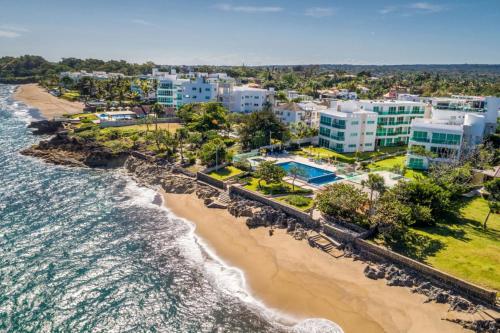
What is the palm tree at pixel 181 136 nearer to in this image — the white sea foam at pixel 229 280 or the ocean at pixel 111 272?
the ocean at pixel 111 272

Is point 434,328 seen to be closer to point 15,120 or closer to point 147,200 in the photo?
point 147,200

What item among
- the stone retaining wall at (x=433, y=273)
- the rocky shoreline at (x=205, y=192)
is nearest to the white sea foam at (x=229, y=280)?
the rocky shoreline at (x=205, y=192)

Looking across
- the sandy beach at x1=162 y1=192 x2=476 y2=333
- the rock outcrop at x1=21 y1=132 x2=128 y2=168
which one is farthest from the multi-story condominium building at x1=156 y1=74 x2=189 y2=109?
the sandy beach at x1=162 y1=192 x2=476 y2=333

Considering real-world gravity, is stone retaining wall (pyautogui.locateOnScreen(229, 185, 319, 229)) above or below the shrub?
below

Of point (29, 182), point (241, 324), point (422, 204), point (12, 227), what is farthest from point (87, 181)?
point (422, 204)

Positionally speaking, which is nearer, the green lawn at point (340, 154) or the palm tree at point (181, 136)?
the green lawn at point (340, 154)

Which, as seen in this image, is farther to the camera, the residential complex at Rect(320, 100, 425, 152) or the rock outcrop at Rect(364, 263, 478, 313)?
the residential complex at Rect(320, 100, 425, 152)

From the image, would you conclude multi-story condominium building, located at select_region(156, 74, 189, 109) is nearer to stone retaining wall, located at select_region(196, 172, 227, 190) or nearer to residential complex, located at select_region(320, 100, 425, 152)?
residential complex, located at select_region(320, 100, 425, 152)
